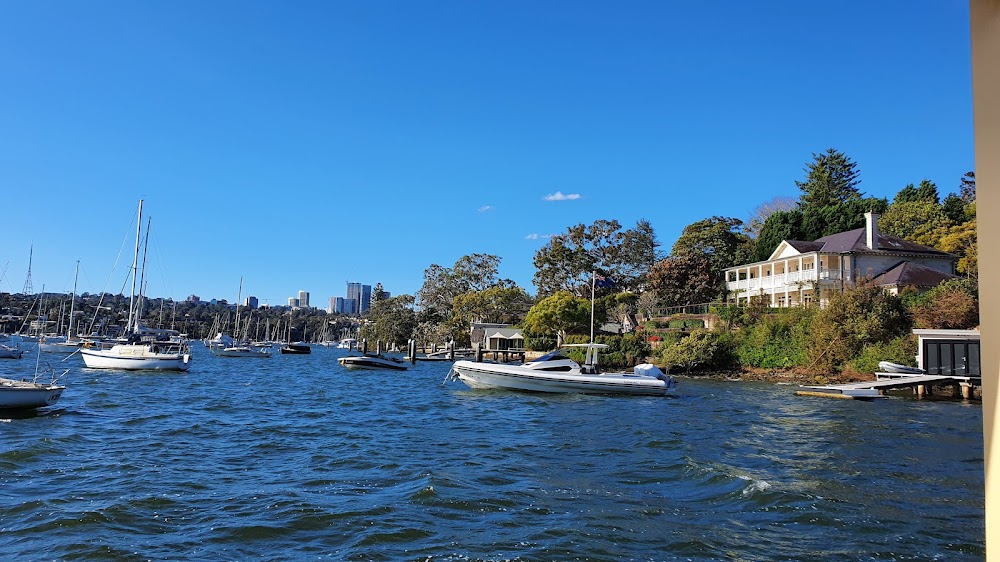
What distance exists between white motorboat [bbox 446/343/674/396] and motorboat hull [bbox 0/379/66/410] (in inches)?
655

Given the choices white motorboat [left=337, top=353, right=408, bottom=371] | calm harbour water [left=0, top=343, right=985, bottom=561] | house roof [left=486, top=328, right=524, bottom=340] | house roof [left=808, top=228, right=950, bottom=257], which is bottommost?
calm harbour water [left=0, top=343, right=985, bottom=561]

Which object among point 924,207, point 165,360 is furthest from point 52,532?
point 924,207

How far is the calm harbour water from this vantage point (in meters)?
7.75

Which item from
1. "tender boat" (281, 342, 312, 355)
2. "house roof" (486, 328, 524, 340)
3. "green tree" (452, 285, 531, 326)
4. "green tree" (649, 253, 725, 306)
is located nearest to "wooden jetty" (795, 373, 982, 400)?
"green tree" (649, 253, 725, 306)

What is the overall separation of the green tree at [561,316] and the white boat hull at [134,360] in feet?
104

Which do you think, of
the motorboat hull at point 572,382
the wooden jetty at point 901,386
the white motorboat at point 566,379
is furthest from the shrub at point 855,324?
the motorboat hull at point 572,382

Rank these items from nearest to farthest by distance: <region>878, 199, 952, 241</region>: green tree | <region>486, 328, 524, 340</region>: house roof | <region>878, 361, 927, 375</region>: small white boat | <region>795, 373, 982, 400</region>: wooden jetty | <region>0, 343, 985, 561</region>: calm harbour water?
<region>0, 343, 985, 561</region>: calm harbour water < <region>795, 373, 982, 400</region>: wooden jetty < <region>878, 361, 927, 375</region>: small white boat < <region>878, 199, 952, 241</region>: green tree < <region>486, 328, 524, 340</region>: house roof

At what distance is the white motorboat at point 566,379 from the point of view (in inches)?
1100

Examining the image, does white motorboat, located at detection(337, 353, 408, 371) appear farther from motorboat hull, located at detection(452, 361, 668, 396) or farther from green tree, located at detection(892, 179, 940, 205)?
green tree, located at detection(892, 179, 940, 205)

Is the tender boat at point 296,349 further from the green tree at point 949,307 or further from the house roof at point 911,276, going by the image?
the green tree at point 949,307

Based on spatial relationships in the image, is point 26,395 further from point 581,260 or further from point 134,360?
point 581,260

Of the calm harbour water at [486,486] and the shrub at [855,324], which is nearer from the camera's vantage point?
the calm harbour water at [486,486]

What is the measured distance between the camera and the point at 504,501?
32.0ft

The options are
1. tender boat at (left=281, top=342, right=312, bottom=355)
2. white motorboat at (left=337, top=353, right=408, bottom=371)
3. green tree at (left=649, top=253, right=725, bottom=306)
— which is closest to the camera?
white motorboat at (left=337, top=353, right=408, bottom=371)
